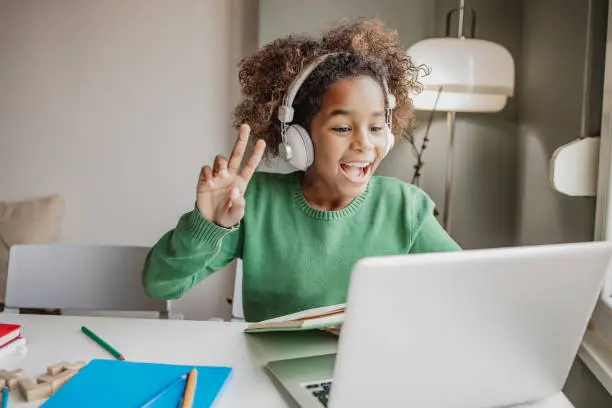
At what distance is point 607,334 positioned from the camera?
1.27 m

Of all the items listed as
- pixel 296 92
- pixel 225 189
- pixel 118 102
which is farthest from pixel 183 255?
pixel 118 102

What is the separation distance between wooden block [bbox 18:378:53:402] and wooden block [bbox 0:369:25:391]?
1 cm

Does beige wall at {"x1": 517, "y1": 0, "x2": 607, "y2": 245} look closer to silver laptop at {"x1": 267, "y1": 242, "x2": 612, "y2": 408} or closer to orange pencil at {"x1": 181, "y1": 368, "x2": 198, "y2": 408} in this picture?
silver laptop at {"x1": 267, "y1": 242, "x2": 612, "y2": 408}

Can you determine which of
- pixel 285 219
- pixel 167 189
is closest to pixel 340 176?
pixel 285 219

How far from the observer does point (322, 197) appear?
4.17ft

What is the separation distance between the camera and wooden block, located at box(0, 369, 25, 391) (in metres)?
0.85

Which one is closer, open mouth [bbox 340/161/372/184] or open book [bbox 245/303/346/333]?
open book [bbox 245/303/346/333]

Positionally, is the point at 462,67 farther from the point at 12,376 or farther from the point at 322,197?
the point at 12,376

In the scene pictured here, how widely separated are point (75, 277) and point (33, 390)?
788 mm

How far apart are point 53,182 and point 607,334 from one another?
2.08 metres

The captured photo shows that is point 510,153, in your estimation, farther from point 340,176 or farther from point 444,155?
point 340,176

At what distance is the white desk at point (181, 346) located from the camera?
884 millimetres

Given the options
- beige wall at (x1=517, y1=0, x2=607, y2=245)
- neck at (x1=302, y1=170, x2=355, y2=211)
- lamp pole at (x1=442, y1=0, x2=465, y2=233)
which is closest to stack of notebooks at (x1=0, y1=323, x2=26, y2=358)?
neck at (x1=302, y1=170, x2=355, y2=211)

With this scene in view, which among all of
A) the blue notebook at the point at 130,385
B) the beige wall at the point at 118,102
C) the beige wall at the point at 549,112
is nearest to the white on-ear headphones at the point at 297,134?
the blue notebook at the point at 130,385
